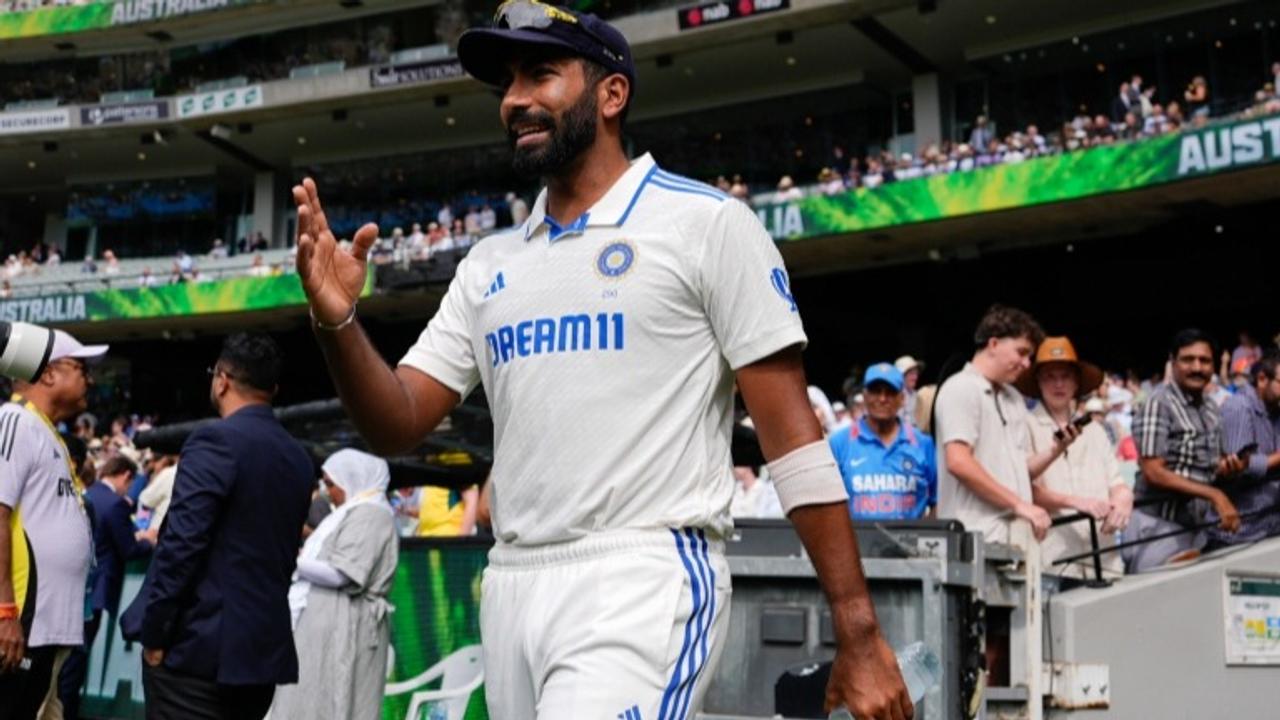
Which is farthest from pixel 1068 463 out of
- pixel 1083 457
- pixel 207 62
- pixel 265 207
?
pixel 207 62

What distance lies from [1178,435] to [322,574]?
3990 millimetres

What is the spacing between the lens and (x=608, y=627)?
7.75 ft

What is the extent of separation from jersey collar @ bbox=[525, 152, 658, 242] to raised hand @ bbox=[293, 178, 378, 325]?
13.2 inches

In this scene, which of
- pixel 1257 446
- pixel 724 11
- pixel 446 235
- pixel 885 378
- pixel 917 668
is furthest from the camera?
pixel 446 235

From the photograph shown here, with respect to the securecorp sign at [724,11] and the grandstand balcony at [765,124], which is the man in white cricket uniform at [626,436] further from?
the securecorp sign at [724,11]

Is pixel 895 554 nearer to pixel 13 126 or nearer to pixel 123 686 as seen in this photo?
pixel 123 686

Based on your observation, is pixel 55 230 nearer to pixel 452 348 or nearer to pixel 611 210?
pixel 452 348

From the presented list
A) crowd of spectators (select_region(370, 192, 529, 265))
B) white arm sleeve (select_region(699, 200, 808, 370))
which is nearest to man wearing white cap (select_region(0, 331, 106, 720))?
white arm sleeve (select_region(699, 200, 808, 370))

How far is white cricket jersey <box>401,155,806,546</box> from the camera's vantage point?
2.47 m

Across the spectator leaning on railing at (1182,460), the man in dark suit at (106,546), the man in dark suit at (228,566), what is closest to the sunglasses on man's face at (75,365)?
the man in dark suit at (228,566)

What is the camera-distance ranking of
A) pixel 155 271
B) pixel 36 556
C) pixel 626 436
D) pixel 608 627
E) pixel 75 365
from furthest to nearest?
pixel 155 271 < pixel 75 365 < pixel 36 556 < pixel 626 436 < pixel 608 627

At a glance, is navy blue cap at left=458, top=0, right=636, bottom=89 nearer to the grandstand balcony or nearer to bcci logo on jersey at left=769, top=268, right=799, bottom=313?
bcci logo on jersey at left=769, top=268, right=799, bottom=313

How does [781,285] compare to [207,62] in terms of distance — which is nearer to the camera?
[781,285]

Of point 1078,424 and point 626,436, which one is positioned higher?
point 1078,424
